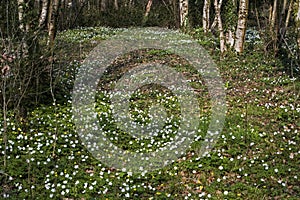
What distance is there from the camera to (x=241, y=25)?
14.8m

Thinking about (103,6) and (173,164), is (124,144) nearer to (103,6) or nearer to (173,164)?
(173,164)

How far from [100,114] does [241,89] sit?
14.5 feet

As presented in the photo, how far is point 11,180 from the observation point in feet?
21.4

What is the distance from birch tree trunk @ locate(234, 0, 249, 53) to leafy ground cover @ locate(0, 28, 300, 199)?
472 centimetres

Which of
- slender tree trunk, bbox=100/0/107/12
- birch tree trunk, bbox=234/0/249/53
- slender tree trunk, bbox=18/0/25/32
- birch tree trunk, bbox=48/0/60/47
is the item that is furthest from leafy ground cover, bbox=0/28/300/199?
slender tree trunk, bbox=100/0/107/12

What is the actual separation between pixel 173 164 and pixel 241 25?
9.23m

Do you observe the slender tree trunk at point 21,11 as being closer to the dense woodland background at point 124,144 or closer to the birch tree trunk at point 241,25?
the dense woodland background at point 124,144

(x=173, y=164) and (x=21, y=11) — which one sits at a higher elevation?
(x=21, y=11)

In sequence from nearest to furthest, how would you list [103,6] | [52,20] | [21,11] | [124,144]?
[124,144] < [21,11] < [52,20] < [103,6]

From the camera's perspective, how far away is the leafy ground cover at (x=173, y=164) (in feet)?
20.4

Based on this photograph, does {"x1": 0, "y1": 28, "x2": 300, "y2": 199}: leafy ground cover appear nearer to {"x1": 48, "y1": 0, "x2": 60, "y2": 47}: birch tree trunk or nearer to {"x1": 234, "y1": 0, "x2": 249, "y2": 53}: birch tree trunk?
{"x1": 48, "y1": 0, "x2": 60, "y2": 47}: birch tree trunk

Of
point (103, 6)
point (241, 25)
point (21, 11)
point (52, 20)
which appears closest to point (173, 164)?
point (21, 11)

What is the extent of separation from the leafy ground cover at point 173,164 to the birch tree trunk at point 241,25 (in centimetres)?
472

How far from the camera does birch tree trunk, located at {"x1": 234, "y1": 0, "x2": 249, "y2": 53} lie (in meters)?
14.5
